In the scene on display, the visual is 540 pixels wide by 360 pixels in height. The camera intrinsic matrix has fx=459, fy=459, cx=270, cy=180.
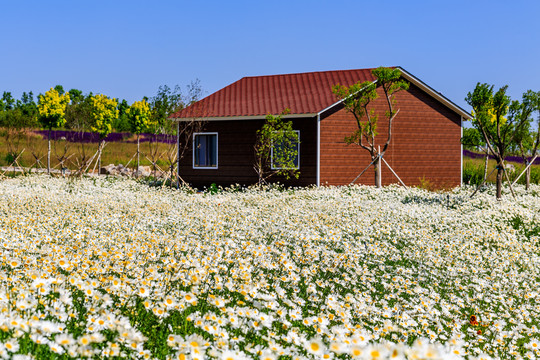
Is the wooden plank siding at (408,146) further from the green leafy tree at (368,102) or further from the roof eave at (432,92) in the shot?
the green leafy tree at (368,102)

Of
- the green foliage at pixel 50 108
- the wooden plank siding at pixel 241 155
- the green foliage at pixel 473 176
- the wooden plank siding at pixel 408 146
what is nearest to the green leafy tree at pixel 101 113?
the green foliage at pixel 50 108

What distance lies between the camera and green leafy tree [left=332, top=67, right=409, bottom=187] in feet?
61.6

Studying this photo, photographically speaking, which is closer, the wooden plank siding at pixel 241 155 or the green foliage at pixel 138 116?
the wooden plank siding at pixel 241 155

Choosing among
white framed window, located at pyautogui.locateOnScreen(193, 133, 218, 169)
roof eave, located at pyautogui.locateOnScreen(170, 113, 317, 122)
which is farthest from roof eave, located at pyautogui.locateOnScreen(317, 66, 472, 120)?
white framed window, located at pyautogui.locateOnScreen(193, 133, 218, 169)

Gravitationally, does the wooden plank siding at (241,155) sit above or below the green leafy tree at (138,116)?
below

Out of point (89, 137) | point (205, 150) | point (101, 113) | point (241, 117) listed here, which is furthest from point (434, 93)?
point (89, 137)

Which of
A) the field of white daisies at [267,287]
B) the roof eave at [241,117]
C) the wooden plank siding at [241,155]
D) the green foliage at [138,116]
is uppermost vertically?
the green foliage at [138,116]

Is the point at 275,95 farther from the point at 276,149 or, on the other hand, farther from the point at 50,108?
the point at 50,108

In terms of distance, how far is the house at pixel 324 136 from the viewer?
20.2 meters

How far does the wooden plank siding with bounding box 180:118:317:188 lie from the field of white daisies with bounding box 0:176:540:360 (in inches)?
359

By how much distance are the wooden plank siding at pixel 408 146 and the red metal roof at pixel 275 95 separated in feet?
4.87

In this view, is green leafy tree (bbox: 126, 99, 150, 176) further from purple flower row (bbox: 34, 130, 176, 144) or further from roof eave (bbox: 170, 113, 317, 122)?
purple flower row (bbox: 34, 130, 176, 144)

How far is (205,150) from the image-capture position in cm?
2284

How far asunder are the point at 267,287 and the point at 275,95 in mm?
18633
